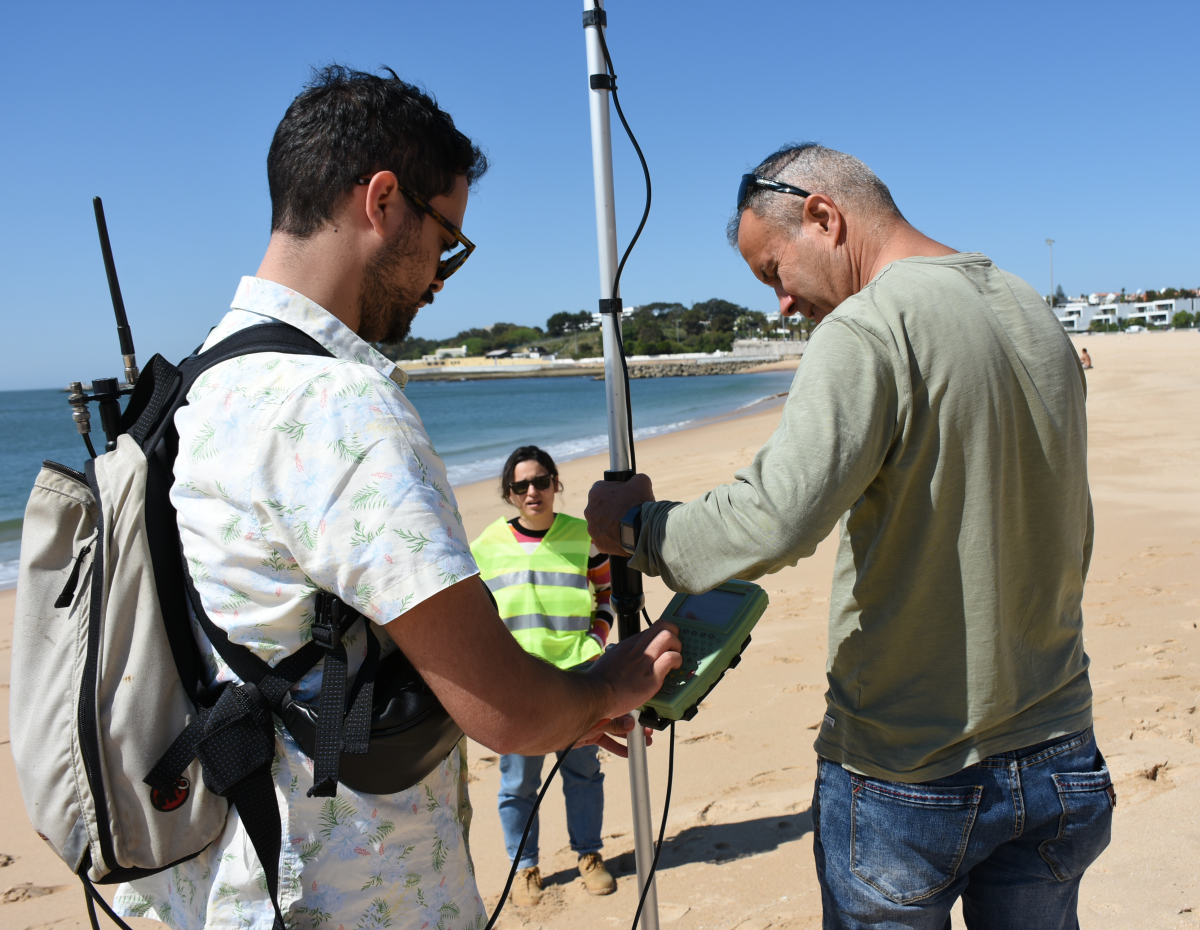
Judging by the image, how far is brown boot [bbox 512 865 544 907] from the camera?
3322 mm

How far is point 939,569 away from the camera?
1.54 meters

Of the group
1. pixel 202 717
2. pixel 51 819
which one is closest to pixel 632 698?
pixel 202 717

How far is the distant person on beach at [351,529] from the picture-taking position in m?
1.15

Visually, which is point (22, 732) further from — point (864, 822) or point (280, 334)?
point (864, 822)

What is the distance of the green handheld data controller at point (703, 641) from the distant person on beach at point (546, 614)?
154 cm

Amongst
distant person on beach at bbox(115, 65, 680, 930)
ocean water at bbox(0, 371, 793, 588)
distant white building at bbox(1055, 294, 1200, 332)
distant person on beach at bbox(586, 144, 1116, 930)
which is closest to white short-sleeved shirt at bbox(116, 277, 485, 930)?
distant person on beach at bbox(115, 65, 680, 930)

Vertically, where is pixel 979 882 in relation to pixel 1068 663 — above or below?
below

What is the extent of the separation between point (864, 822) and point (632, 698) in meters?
0.54

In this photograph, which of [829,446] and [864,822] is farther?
[864,822]

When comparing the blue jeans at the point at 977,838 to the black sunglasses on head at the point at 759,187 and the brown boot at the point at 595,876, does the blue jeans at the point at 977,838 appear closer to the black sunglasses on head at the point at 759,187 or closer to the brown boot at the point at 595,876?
the black sunglasses on head at the point at 759,187

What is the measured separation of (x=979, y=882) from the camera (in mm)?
1710

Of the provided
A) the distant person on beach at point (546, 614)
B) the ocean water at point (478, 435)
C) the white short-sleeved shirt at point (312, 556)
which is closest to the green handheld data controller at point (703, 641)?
the white short-sleeved shirt at point (312, 556)

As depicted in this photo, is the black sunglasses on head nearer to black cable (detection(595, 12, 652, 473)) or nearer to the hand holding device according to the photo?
black cable (detection(595, 12, 652, 473))

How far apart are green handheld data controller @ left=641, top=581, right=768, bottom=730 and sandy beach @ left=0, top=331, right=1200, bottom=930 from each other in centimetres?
170
